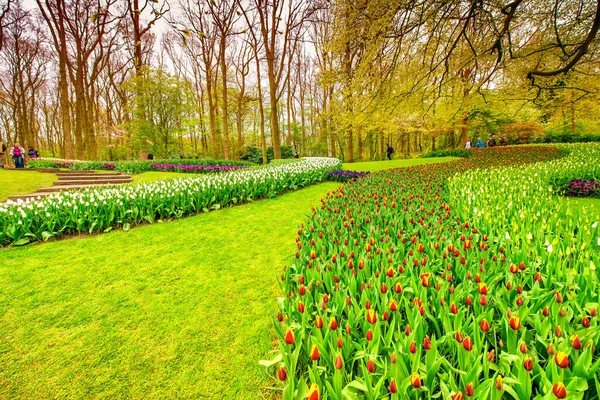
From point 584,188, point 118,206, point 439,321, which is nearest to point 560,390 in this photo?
point 439,321

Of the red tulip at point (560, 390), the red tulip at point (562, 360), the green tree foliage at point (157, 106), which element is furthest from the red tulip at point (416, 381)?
the green tree foliage at point (157, 106)

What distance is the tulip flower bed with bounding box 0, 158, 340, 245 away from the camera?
15.5 ft

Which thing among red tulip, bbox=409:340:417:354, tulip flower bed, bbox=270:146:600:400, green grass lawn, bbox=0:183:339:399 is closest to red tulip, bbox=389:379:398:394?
tulip flower bed, bbox=270:146:600:400

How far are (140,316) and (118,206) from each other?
348 cm

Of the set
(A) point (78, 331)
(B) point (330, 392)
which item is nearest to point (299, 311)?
(B) point (330, 392)

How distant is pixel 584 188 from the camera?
6914 millimetres

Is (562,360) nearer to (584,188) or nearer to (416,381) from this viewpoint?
(416,381)

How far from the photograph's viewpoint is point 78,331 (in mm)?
2555

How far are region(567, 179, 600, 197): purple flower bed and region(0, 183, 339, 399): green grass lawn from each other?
728 cm

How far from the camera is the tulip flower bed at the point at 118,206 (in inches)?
186

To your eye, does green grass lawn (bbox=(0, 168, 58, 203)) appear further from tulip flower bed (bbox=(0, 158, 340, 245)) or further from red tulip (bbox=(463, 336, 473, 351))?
red tulip (bbox=(463, 336, 473, 351))

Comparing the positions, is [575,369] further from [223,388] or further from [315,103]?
[315,103]

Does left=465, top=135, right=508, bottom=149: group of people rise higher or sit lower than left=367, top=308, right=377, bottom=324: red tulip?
higher

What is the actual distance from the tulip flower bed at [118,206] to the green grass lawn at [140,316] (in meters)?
0.39
